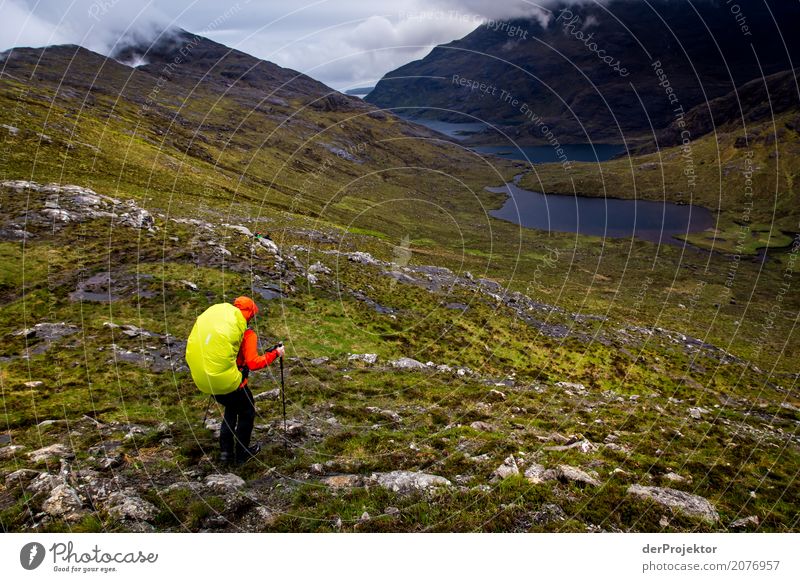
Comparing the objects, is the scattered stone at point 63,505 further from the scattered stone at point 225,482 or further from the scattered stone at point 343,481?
the scattered stone at point 343,481

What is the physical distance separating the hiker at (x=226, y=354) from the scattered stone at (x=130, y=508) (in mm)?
1988

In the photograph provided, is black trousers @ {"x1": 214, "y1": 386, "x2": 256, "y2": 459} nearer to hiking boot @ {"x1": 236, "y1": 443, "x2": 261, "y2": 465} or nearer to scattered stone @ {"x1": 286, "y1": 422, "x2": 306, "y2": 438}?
hiking boot @ {"x1": 236, "y1": 443, "x2": 261, "y2": 465}

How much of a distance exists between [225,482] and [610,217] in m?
170

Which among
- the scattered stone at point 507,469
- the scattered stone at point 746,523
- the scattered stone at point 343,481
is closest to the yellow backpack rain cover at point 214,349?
the scattered stone at point 343,481

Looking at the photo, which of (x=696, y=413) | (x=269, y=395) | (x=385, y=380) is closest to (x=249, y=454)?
(x=269, y=395)

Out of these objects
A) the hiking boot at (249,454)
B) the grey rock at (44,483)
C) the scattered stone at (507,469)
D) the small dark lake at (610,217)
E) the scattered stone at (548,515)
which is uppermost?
the small dark lake at (610,217)

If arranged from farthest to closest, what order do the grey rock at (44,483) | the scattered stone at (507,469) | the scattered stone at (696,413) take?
the scattered stone at (696,413) → the scattered stone at (507,469) → the grey rock at (44,483)

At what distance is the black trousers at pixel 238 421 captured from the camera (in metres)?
8.43

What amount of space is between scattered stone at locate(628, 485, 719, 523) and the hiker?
8.21m

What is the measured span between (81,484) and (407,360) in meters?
13.5
